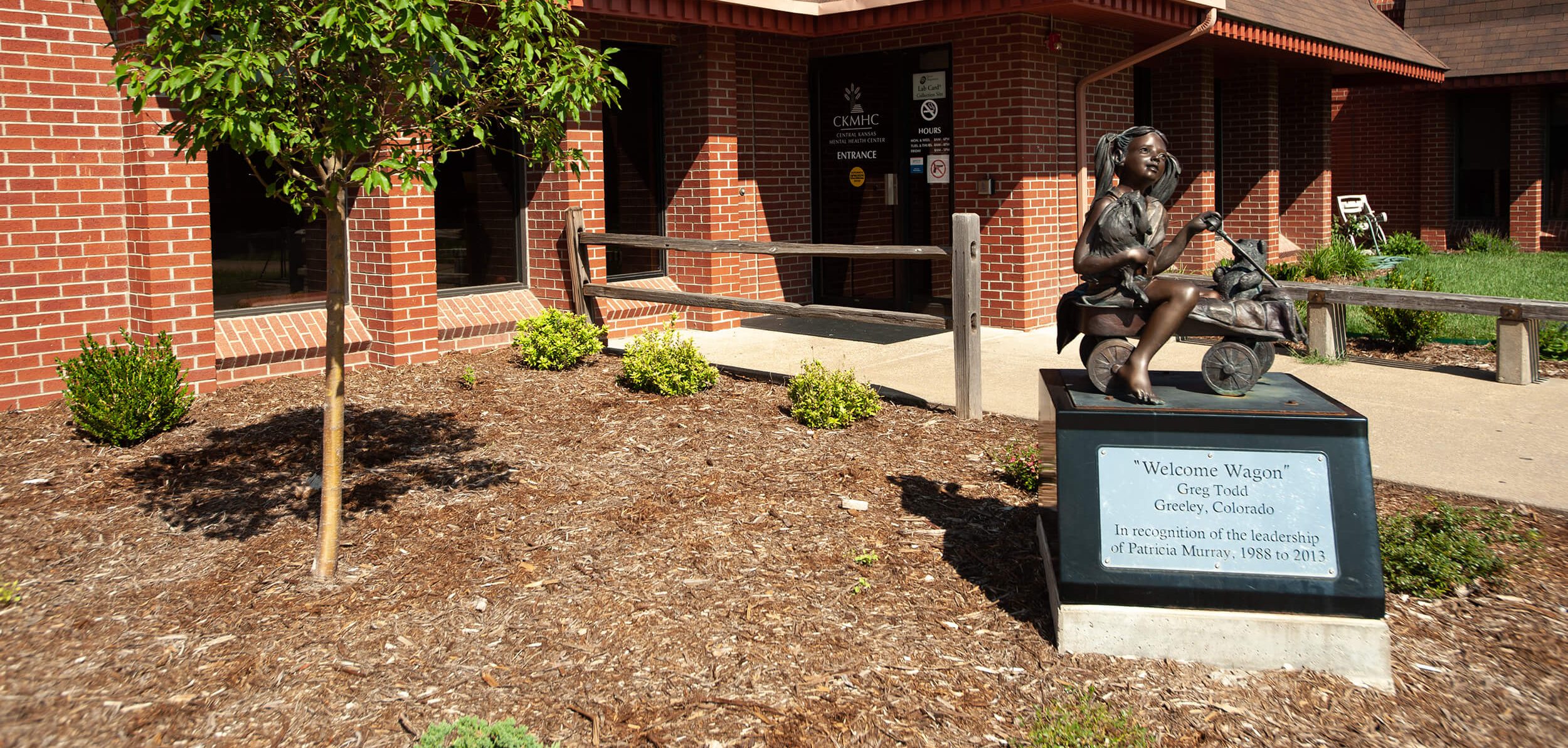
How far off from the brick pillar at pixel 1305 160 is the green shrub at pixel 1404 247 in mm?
1198

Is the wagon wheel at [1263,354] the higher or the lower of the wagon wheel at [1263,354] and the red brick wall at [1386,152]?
the lower

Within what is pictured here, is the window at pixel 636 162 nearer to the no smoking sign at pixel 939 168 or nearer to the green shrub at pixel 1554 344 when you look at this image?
the no smoking sign at pixel 939 168

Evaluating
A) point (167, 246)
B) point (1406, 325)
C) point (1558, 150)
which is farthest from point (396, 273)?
point (1558, 150)

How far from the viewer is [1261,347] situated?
16.1ft

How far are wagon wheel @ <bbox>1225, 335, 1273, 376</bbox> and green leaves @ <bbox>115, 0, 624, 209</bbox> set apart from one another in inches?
108

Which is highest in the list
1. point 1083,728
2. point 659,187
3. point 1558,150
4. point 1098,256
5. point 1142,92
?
point 1142,92

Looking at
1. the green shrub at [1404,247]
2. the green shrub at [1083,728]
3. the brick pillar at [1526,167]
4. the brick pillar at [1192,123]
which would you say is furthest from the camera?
the brick pillar at [1526,167]

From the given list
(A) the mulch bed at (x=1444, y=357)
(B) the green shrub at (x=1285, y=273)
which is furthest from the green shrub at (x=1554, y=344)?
(B) the green shrub at (x=1285, y=273)

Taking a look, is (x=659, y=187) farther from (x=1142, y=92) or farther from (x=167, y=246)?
(x=1142, y=92)

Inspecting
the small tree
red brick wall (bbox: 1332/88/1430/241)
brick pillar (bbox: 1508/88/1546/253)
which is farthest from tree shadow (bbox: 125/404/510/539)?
red brick wall (bbox: 1332/88/1430/241)

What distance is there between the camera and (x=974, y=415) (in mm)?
8344

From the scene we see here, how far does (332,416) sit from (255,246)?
16.6 ft

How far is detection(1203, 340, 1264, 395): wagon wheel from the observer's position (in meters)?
4.81

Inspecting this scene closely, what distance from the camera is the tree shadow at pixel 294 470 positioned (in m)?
6.21
